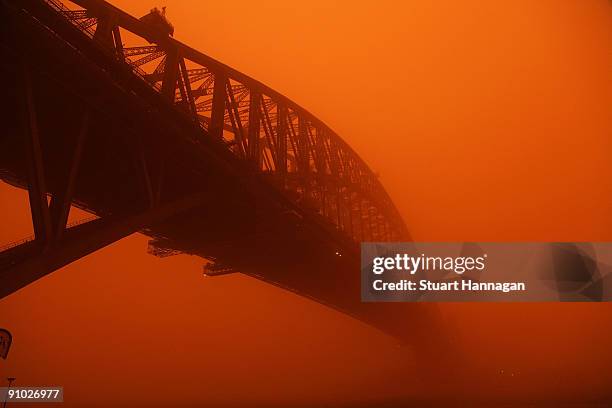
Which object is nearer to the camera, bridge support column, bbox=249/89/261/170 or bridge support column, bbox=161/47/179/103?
bridge support column, bbox=161/47/179/103

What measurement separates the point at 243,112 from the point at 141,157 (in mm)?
15174

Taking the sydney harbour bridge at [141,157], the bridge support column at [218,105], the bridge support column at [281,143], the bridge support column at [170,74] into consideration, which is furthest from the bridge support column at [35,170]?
the bridge support column at [281,143]

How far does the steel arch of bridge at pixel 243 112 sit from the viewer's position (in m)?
18.6

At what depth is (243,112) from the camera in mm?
33781

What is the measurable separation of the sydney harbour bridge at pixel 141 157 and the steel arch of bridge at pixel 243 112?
0.10 metres

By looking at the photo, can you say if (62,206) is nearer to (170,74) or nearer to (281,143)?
(170,74)

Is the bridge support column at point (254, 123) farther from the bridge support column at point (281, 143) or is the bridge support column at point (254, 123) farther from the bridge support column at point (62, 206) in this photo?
the bridge support column at point (62, 206)

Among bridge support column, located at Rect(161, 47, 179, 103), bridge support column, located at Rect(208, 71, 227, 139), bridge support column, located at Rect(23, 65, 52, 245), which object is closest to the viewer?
bridge support column, located at Rect(23, 65, 52, 245)

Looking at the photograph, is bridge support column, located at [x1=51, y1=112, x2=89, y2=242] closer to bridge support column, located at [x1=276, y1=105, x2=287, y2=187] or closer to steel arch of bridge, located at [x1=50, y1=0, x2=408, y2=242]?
steel arch of bridge, located at [x1=50, y1=0, x2=408, y2=242]

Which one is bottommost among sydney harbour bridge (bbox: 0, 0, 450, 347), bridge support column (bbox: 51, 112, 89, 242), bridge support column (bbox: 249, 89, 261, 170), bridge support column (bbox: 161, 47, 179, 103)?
bridge support column (bbox: 51, 112, 89, 242)

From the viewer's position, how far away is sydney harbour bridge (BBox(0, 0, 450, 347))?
14.0 metres

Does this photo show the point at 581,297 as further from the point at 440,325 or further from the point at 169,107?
the point at 440,325

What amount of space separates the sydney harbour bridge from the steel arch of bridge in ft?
0.33

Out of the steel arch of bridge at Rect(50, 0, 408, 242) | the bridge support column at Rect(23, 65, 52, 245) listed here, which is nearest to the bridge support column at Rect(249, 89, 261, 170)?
the steel arch of bridge at Rect(50, 0, 408, 242)
